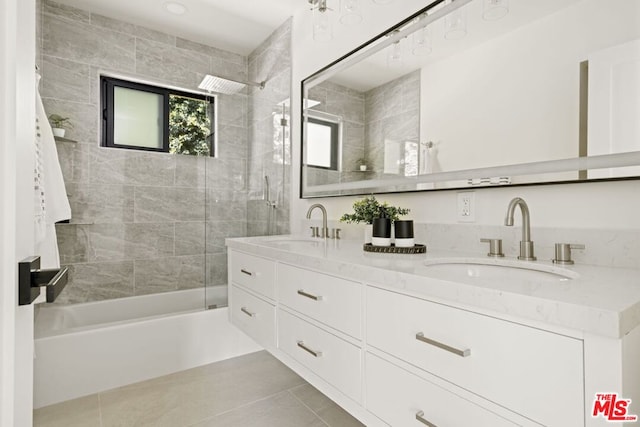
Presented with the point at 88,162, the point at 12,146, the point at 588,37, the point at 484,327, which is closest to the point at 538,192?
the point at 588,37

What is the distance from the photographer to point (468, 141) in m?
1.43

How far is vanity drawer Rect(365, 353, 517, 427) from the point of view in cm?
80

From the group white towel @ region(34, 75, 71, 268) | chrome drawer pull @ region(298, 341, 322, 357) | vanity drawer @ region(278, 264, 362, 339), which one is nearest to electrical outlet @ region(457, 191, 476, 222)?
vanity drawer @ region(278, 264, 362, 339)

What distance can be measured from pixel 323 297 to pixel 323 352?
0.21 metres

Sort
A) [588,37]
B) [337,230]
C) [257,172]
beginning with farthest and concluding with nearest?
[257,172] → [337,230] → [588,37]

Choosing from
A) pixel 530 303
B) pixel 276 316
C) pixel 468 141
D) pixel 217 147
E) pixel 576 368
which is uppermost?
pixel 217 147

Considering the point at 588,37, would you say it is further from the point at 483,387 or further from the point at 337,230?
the point at 337,230

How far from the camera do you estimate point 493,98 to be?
135 centimetres

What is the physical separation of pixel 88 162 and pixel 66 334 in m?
1.38

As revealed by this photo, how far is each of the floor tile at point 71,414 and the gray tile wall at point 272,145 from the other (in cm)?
145

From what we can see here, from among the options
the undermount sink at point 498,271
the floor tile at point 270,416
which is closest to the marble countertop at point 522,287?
the undermount sink at point 498,271

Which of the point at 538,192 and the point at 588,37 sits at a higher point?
the point at 588,37

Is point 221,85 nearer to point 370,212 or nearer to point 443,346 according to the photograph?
point 370,212

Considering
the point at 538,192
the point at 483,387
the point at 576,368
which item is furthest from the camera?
the point at 538,192
